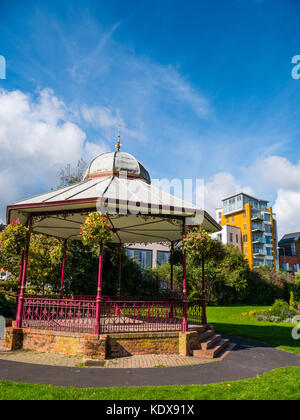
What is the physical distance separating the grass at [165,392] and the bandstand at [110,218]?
7.78 feet

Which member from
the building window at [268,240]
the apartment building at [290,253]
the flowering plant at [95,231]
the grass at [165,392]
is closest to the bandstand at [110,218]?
the flowering plant at [95,231]

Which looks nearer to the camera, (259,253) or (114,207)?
(114,207)

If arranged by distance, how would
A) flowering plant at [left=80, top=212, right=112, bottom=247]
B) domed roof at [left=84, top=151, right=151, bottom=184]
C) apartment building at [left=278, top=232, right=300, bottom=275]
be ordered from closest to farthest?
flowering plant at [left=80, top=212, right=112, bottom=247] < domed roof at [left=84, top=151, right=151, bottom=184] < apartment building at [left=278, top=232, right=300, bottom=275]

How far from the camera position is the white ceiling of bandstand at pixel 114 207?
1015 cm

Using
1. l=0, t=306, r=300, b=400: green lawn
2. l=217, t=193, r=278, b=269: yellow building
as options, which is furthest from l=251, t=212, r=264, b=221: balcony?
l=0, t=306, r=300, b=400: green lawn

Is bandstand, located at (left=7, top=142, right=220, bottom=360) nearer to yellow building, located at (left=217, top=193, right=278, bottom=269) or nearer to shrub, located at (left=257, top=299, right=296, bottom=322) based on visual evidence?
shrub, located at (left=257, top=299, right=296, bottom=322)

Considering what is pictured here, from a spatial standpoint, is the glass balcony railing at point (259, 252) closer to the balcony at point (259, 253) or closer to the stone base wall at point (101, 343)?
the balcony at point (259, 253)

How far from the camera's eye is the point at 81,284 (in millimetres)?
24297

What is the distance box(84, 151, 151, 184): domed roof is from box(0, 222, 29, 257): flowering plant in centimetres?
434

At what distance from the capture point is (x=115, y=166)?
1352cm

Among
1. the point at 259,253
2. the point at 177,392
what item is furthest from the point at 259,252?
the point at 177,392

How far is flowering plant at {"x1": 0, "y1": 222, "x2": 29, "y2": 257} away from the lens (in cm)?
1073

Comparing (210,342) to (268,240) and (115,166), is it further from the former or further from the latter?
(268,240)

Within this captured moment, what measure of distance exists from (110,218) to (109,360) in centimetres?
542
